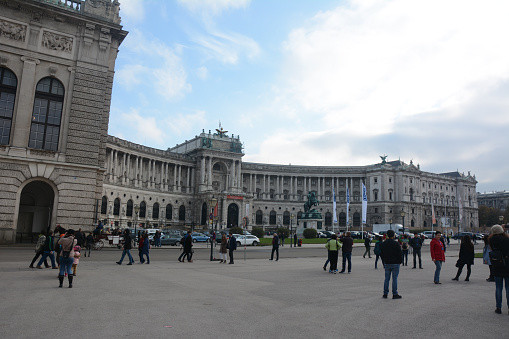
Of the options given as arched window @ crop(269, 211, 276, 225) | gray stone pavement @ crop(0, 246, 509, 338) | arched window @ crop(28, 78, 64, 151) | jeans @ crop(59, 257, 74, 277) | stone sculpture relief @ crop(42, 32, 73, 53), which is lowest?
gray stone pavement @ crop(0, 246, 509, 338)

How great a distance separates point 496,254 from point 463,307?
6.59 feet

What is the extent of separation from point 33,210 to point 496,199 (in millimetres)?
207065

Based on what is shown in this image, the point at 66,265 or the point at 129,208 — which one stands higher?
the point at 129,208

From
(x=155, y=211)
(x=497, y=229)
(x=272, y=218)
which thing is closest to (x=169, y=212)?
(x=155, y=211)

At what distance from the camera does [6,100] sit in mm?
30047

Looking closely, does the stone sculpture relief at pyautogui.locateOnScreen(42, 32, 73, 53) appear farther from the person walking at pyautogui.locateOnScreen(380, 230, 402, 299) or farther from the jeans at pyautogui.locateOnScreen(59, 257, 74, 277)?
the person walking at pyautogui.locateOnScreen(380, 230, 402, 299)

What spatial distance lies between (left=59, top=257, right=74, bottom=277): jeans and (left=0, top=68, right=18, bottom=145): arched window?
69.2 ft

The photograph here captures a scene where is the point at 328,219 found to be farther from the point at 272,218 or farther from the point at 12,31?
the point at 12,31

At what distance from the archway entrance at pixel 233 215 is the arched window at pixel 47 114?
69154mm

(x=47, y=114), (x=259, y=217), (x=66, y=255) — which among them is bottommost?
(x=66, y=255)

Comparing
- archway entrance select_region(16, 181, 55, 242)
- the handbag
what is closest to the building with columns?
archway entrance select_region(16, 181, 55, 242)

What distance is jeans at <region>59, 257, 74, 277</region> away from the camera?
13.2m

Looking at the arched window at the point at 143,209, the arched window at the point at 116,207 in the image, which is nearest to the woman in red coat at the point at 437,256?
the arched window at the point at 116,207

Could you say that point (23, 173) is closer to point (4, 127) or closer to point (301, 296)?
point (4, 127)
